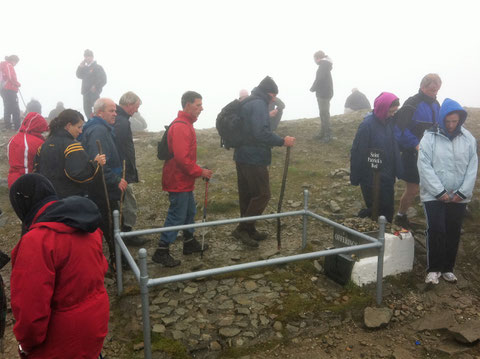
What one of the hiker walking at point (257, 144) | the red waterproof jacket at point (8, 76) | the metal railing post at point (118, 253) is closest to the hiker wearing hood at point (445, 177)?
the hiker walking at point (257, 144)

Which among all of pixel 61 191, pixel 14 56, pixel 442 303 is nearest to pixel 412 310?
pixel 442 303

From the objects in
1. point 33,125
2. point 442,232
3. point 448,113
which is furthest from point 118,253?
point 448,113

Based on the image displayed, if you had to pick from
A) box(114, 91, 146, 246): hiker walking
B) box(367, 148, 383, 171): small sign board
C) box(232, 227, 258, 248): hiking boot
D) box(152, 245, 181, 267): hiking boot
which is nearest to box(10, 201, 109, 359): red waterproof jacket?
box(152, 245, 181, 267): hiking boot

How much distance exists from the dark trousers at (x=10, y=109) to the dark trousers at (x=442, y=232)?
12.6 metres

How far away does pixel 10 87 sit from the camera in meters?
11.9

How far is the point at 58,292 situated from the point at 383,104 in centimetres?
474

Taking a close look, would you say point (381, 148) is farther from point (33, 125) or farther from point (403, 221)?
point (33, 125)

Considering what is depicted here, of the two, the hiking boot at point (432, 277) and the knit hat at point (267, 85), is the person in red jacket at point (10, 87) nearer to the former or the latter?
the knit hat at point (267, 85)

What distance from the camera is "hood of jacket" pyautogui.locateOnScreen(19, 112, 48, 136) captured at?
5188 millimetres

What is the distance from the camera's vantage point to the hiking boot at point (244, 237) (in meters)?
6.05

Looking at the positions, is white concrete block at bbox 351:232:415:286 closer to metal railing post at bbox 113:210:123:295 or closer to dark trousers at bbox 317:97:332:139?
metal railing post at bbox 113:210:123:295

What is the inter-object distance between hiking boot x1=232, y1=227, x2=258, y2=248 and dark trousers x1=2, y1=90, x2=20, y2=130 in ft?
32.7

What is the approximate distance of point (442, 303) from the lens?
4543 mm

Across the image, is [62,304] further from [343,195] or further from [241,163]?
[343,195]
